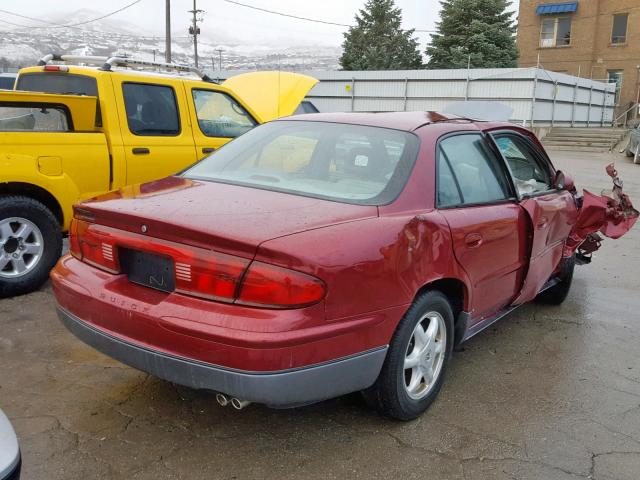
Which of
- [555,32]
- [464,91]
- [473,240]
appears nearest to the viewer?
[473,240]

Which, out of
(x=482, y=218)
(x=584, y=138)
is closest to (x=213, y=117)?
(x=482, y=218)

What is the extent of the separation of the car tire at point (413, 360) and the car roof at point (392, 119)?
40.3 inches

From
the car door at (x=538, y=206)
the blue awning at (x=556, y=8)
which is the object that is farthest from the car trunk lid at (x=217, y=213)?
the blue awning at (x=556, y=8)

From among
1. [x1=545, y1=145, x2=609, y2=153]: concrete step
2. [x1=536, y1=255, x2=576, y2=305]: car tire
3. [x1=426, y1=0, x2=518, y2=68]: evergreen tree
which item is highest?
[x1=426, y1=0, x2=518, y2=68]: evergreen tree

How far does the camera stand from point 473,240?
Result: 10.6 feet

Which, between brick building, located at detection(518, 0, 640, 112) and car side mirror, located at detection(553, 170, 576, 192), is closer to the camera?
car side mirror, located at detection(553, 170, 576, 192)

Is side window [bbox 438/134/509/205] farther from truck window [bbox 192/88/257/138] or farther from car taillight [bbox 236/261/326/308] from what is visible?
truck window [bbox 192/88/257/138]

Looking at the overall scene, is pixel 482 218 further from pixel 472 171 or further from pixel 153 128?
pixel 153 128

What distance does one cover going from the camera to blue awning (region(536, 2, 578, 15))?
38.0 metres

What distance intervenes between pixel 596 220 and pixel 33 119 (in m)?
4.71

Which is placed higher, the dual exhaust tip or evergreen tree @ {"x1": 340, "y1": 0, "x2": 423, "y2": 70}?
evergreen tree @ {"x1": 340, "y1": 0, "x2": 423, "y2": 70}

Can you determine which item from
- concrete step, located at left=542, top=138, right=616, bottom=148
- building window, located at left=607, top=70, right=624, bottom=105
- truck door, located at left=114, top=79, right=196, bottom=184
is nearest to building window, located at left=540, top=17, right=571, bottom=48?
building window, located at left=607, top=70, right=624, bottom=105

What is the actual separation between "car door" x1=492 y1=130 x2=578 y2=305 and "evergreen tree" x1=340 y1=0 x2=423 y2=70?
3700 cm

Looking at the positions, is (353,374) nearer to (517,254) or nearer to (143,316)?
(143,316)
